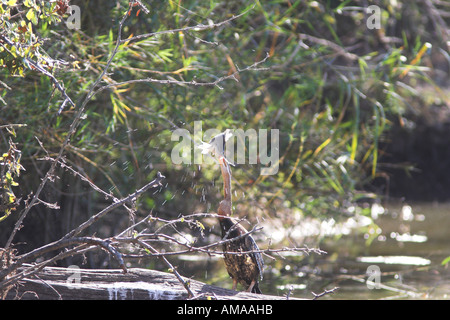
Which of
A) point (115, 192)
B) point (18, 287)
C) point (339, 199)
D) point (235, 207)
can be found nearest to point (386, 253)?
point (339, 199)

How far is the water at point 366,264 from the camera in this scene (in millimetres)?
4383

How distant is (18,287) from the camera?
2848 millimetres

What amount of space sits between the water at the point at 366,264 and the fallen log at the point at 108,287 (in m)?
1.26

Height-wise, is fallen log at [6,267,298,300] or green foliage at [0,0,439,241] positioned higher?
green foliage at [0,0,439,241]

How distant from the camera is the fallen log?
9.14ft

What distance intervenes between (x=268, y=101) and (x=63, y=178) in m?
2.30

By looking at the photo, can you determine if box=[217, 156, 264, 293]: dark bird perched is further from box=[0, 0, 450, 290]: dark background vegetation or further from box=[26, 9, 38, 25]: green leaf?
box=[26, 9, 38, 25]: green leaf

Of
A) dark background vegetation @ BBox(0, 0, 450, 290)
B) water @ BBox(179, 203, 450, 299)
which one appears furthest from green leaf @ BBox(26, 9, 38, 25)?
water @ BBox(179, 203, 450, 299)

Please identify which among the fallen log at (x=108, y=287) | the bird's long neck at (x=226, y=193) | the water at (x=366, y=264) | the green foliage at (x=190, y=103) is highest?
the green foliage at (x=190, y=103)

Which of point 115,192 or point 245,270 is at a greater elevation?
point 115,192

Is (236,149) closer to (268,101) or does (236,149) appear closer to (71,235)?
(268,101)

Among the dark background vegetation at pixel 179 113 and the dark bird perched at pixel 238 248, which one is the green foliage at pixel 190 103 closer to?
the dark background vegetation at pixel 179 113

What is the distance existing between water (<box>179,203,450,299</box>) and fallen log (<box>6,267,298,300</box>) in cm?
126

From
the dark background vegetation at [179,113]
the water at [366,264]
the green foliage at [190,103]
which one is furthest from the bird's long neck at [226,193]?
the water at [366,264]
